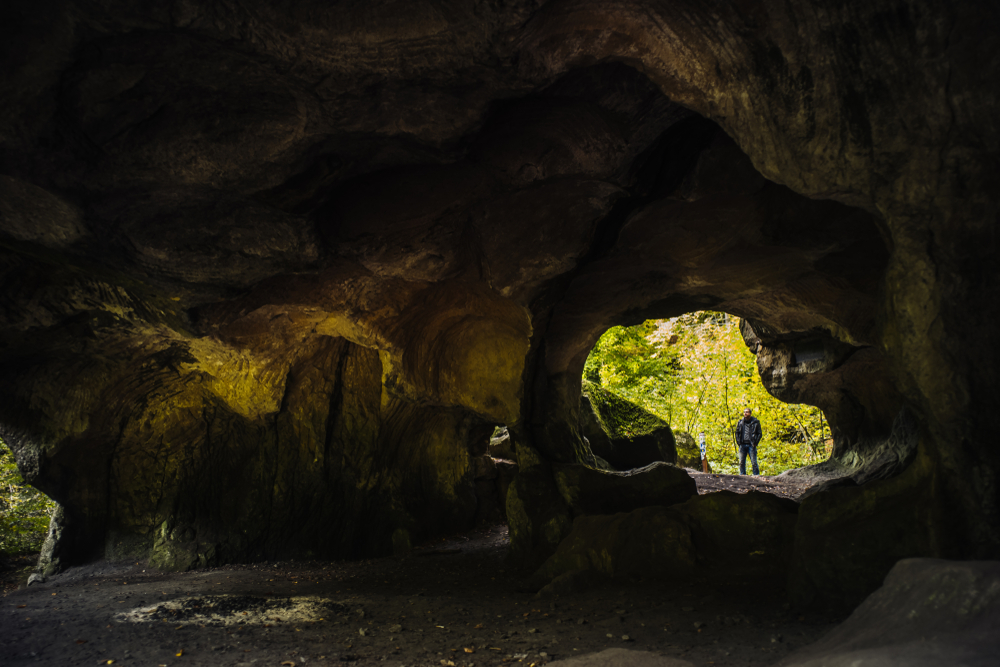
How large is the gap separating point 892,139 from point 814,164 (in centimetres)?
38

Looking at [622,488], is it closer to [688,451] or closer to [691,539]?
[691,539]

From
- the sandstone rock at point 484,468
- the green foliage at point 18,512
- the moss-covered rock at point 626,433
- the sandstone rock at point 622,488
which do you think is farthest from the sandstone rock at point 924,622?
the green foliage at point 18,512

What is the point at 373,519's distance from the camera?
8.56 meters

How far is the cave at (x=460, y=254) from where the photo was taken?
3.18 metres

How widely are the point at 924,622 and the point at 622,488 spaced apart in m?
4.46

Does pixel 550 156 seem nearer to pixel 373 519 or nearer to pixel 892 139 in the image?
pixel 892 139

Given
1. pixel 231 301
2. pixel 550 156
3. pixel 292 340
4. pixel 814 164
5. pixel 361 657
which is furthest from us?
pixel 292 340

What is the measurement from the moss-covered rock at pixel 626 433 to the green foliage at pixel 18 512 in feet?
30.9

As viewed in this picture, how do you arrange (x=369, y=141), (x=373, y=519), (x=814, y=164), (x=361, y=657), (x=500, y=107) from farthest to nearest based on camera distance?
(x=373, y=519) < (x=369, y=141) < (x=500, y=107) < (x=361, y=657) < (x=814, y=164)

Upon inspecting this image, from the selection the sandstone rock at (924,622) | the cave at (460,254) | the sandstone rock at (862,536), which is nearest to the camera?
the sandstone rock at (924,622)

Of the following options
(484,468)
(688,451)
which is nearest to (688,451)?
(688,451)

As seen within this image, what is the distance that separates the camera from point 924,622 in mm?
2238

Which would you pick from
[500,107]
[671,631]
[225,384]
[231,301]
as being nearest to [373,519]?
[225,384]

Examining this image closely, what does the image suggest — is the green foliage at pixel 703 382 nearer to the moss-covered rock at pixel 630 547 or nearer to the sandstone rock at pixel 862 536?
the moss-covered rock at pixel 630 547
